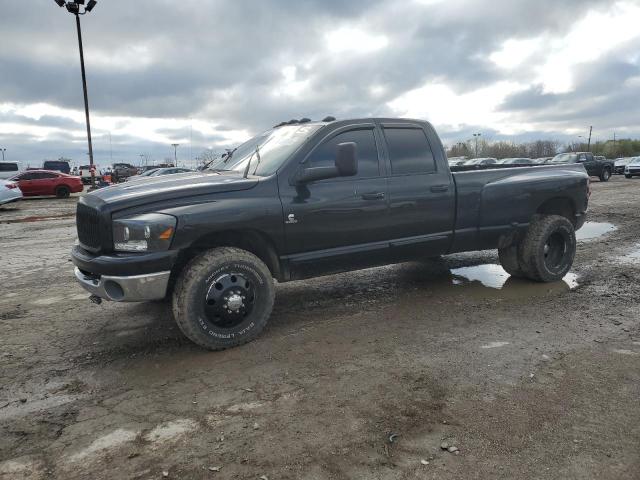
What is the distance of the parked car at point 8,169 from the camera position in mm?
30164

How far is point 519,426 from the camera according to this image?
267 cm

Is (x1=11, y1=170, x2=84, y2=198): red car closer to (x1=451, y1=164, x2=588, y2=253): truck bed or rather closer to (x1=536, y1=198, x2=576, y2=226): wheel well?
(x1=451, y1=164, x2=588, y2=253): truck bed

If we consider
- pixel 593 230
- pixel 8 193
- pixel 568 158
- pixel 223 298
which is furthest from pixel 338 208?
pixel 568 158

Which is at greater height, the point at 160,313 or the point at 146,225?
the point at 146,225

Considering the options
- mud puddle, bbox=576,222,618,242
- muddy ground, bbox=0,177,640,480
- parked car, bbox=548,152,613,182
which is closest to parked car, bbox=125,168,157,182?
muddy ground, bbox=0,177,640,480

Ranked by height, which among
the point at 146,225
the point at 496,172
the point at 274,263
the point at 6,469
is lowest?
the point at 6,469

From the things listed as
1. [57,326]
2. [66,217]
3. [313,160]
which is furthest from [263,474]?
[66,217]

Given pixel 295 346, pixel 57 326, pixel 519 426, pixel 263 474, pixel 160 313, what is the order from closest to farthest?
pixel 263 474
pixel 519 426
pixel 295 346
pixel 57 326
pixel 160 313

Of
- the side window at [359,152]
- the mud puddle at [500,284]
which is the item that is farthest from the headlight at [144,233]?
the mud puddle at [500,284]

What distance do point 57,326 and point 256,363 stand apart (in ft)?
7.41

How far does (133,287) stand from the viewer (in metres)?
3.57

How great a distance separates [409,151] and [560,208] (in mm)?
2519

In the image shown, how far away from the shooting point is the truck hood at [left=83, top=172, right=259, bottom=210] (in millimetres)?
3639

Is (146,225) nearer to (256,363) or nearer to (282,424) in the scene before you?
(256,363)
